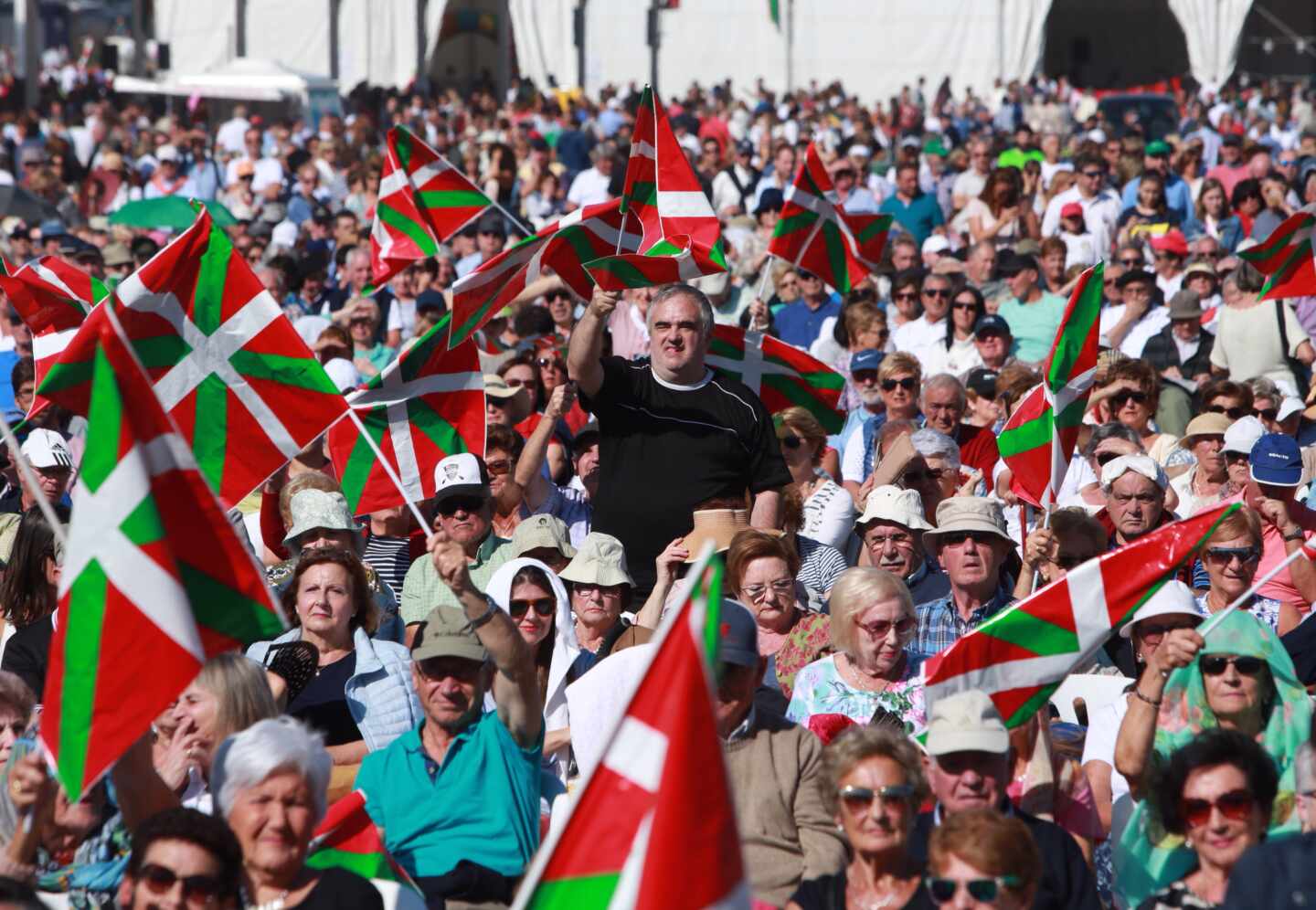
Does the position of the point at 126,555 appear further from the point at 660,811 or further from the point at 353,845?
the point at 660,811

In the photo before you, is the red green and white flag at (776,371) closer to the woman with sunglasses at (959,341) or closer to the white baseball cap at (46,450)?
the woman with sunglasses at (959,341)

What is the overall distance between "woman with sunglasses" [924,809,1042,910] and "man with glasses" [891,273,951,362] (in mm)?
7680

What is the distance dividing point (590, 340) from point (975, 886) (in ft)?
9.86

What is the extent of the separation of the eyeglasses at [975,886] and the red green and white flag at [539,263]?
4.03 metres

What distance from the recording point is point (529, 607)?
21.9ft

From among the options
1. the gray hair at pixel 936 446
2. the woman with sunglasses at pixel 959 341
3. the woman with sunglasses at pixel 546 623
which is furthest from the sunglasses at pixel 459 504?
the woman with sunglasses at pixel 959 341

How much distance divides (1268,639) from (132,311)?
11.3ft

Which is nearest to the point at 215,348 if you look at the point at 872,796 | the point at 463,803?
the point at 463,803

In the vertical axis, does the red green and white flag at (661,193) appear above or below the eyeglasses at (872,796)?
above

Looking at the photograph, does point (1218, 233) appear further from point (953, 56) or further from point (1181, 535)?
point (953, 56)

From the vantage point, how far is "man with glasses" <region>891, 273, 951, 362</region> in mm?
12164

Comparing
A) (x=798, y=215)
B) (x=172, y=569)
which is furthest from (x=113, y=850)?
(x=798, y=215)

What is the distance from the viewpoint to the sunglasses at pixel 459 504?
793 cm

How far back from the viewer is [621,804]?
400 cm
